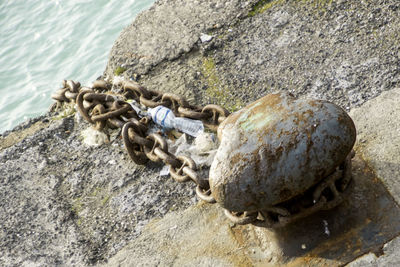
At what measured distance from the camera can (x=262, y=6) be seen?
3.23 m

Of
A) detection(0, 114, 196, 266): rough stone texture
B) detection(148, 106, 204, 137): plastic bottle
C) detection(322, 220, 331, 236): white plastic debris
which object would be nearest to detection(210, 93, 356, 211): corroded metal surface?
detection(322, 220, 331, 236): white plastic debris

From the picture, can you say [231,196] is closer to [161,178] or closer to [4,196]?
[161,178]

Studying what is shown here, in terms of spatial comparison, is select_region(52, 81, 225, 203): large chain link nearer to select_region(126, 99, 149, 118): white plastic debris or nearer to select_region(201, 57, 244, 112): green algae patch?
select_region(126, 99, 149, 118): white plastic debris

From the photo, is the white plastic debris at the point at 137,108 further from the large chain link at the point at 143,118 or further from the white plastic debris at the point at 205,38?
the white plastic debris at the point at 205,38

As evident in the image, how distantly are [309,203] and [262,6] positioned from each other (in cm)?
180

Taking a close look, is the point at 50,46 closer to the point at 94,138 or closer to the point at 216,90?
the point at 94,138

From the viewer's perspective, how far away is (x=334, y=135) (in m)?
1.73

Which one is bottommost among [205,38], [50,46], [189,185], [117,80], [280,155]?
[50,46]

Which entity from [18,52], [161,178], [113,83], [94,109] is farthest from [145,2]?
[161,178]

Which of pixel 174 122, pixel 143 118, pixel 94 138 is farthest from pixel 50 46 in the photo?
pixel 174 122

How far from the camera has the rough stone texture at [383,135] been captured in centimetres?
197

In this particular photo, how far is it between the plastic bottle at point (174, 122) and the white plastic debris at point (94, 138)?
1.27ft

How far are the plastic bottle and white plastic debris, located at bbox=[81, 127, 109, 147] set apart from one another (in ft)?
1.27

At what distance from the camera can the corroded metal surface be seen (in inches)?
67.4
